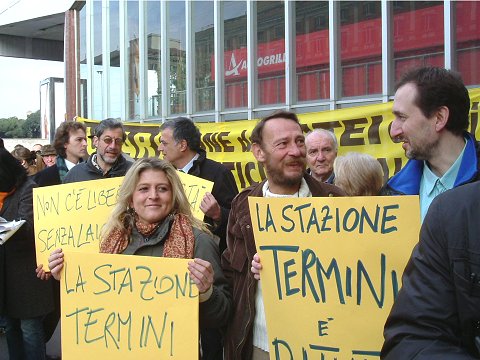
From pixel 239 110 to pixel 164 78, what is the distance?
274cm

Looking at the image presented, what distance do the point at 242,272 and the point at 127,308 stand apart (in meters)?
0.50

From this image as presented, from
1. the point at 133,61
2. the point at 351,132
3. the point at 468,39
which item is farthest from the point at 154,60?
the point at 351,132

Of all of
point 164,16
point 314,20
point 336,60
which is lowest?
point 336,60

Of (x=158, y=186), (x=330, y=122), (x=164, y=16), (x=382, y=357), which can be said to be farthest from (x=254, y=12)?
(x=382, y=357)

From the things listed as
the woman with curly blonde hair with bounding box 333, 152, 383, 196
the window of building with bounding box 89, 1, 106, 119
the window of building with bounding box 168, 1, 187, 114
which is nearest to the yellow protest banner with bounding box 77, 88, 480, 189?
the woman with curly blonde hair with bounding box 333, 152, 383, 196

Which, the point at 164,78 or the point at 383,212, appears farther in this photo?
the point at 164,78

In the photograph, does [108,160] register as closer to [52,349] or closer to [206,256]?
[52,349]

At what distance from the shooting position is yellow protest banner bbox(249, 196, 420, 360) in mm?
2057

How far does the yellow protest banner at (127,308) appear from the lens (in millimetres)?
2303

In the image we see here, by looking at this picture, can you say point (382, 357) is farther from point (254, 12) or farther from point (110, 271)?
point (254, 12)

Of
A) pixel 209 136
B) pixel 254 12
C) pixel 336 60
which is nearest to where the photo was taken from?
pixel 209 136

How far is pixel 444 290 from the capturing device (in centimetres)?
124

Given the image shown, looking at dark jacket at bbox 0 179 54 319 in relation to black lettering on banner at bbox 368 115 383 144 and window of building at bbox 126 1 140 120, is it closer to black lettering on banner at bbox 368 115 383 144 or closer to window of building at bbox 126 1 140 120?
black lettering on banner at bbox 368 115 383 144

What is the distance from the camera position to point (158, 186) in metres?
2.72
